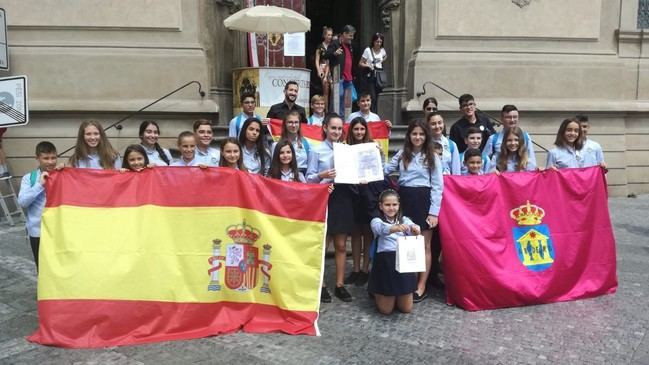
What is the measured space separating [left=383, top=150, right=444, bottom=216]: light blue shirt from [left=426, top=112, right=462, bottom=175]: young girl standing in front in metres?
0.37

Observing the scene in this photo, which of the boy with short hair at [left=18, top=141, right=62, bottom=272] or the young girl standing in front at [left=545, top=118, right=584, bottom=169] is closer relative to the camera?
the boy with short hair at [left=18, top=141, right=62, bottom=272]

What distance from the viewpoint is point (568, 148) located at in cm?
635

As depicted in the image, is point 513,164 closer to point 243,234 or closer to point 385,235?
point 385,235

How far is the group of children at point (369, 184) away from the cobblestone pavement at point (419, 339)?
A: 1.26 feet

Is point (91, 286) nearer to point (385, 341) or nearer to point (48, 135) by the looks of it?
point (385, 341)

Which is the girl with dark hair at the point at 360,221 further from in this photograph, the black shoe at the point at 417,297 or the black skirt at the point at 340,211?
the black shoe at the point at 417,297

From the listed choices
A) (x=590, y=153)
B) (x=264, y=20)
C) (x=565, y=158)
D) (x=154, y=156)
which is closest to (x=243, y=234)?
(x=154, y=156)

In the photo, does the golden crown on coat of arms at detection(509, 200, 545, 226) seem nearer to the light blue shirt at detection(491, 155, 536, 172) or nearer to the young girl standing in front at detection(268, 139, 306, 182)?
the light blue shirt at detection(491, 155, 536, 172)

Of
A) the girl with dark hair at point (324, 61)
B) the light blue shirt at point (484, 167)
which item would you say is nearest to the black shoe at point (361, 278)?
the light blue shirt at point (484, 167)

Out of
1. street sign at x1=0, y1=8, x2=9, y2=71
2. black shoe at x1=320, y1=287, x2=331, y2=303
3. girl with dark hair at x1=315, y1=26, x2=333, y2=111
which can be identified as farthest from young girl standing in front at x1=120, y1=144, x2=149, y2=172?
girl with dark hair at x1=315, y1=26, x2=333, y2=111

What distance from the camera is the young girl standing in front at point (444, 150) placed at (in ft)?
19.5

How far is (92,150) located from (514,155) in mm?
4397

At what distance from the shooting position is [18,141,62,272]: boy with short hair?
15.9 feet

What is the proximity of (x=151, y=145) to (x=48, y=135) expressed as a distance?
19.4 feet
